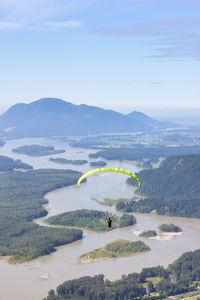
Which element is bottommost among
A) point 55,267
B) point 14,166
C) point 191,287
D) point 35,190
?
point 191,287

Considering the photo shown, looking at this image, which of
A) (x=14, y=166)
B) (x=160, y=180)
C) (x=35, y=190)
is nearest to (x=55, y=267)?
(x=35, y=190)

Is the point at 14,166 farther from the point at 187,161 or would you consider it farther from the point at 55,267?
the point at 55,267

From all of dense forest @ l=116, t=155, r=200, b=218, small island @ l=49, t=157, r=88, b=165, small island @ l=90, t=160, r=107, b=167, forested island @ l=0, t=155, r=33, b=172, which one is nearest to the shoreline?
dense forest @ l=116, t=155, r=200, b=218

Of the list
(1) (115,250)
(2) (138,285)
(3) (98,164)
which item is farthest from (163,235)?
(3) (98,164)

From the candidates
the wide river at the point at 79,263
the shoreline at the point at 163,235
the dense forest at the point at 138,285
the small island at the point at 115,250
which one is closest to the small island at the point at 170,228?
the shoreline at the point at 163,235

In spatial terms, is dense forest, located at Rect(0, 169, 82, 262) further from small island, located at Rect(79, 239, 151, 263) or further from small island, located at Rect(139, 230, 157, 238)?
small island, located at Rect(139, 230, 157, 238)

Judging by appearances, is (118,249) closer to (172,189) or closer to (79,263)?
(79,263)

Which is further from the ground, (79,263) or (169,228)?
(169,228)
